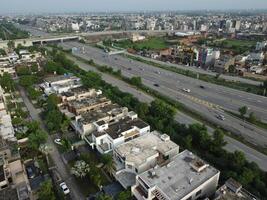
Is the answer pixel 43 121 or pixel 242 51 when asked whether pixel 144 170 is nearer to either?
pixel 43 121

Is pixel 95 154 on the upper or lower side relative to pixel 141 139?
lower

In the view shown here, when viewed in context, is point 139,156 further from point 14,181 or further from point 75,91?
point 75,91

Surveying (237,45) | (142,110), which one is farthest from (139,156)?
(237,45)

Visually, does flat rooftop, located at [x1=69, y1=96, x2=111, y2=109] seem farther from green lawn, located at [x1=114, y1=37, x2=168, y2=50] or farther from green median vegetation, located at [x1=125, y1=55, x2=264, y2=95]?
green lawn, located at [x1=114, y1=37, x2=168, y2=50]

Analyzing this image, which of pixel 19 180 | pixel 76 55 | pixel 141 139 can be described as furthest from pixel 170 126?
pixel 76 55

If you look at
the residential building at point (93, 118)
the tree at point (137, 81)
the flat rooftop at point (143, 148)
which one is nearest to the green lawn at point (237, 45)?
the tree at point (137, 81)

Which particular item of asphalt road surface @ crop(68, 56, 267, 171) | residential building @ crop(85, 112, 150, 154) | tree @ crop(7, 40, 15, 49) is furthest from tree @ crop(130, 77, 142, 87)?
tree @ crop(7, 40, 15, 49)

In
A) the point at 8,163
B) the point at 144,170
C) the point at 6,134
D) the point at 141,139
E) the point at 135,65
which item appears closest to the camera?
A: the point at 144,170
